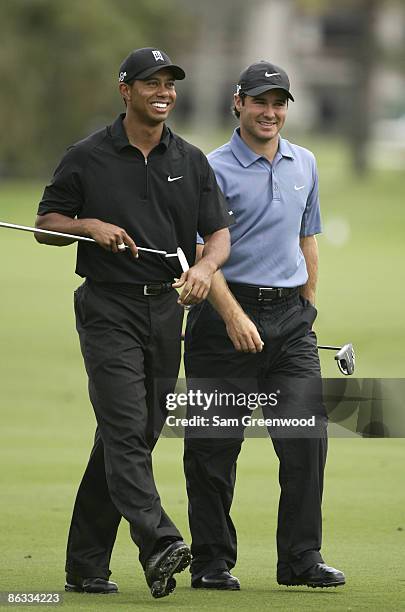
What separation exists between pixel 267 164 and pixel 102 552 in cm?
183

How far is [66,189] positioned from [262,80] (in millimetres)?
1066

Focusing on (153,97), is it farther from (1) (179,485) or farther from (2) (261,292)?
(1) (179,485)

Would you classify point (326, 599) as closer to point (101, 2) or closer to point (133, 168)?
point (133, 168)

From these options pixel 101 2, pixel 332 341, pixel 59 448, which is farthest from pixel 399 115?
pixel 59 448

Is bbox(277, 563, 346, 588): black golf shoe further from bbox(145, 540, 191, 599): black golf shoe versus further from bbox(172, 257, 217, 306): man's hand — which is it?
bbox(172, 257, 217, 306): man's hand

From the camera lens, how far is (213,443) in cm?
775

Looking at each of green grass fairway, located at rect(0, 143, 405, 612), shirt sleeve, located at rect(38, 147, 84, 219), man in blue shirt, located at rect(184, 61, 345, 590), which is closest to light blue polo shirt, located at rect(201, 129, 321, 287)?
man in blue shirt, located at rect(184, 61, 345, 590)

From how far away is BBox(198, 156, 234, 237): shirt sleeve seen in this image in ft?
24.5

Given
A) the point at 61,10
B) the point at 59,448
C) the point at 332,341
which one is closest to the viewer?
the point at 59,448

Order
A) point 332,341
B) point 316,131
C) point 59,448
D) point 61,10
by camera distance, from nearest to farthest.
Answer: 1. point 59,448
2. point 332,341
3. point 61,10
4. point 316,131

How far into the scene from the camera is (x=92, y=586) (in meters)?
7.40

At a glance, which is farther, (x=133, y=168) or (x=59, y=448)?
(x=59, y=448)

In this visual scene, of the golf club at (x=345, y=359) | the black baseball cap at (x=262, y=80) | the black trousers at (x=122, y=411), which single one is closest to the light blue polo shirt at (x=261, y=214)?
the black baseball cap at (x=262, y=80)

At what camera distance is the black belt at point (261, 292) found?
7.73 metres
